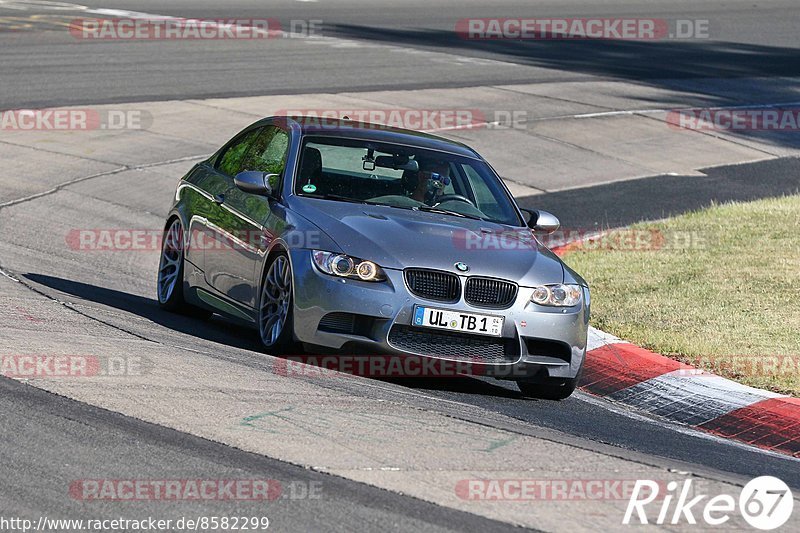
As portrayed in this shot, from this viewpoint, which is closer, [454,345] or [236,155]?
[454,345]

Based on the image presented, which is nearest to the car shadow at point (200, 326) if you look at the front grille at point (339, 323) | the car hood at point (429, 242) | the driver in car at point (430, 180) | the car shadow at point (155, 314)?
the car shadow at point (155, 314)

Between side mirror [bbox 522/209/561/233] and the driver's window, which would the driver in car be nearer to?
side mirror [bbox 522/209/561/233]

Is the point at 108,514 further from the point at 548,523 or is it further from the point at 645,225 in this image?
the point at 645,225

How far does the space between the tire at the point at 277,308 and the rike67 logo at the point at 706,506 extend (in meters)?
3.01

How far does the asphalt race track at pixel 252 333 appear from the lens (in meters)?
5.89

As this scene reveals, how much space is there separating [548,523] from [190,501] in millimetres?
1403

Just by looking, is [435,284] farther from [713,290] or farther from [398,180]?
[713,290]

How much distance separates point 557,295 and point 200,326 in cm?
286

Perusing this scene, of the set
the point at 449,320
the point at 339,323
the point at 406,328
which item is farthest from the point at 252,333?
the point at 449,320

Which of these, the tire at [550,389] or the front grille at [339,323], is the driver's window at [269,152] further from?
the tire at [550,389]

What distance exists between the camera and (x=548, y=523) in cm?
559

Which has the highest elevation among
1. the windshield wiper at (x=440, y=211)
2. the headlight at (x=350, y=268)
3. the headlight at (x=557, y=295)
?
the windshield wiper at (x=440, y=211)

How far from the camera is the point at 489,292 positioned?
27.8ft

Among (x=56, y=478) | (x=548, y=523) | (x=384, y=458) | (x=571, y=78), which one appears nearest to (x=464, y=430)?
(x=384, y=458)
